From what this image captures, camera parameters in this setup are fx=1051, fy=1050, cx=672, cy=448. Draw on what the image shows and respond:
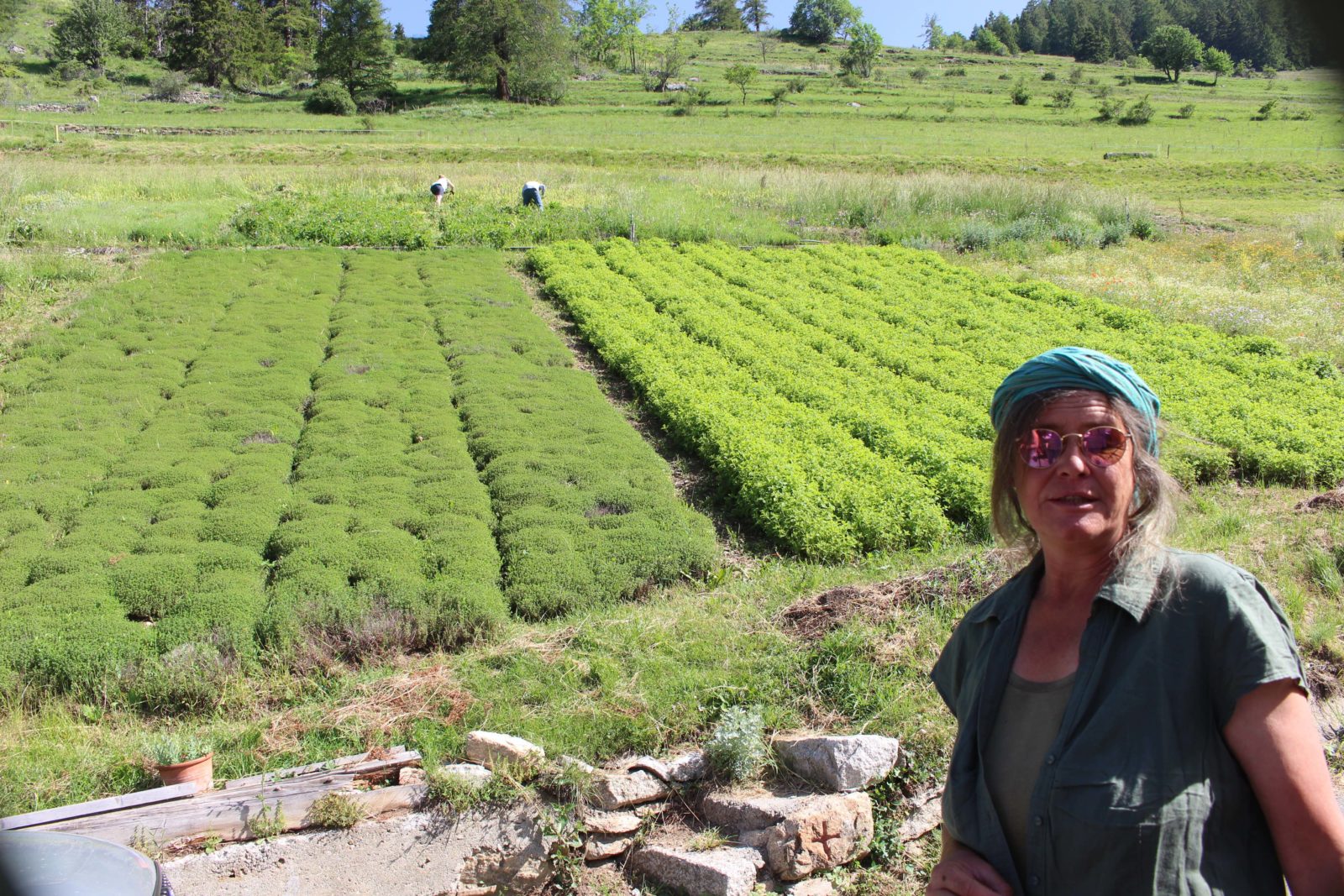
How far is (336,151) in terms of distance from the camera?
39219mm

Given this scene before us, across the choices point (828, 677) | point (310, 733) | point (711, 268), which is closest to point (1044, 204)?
point (711, 268)

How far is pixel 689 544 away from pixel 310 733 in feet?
12.0

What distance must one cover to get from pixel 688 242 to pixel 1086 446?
20008mm

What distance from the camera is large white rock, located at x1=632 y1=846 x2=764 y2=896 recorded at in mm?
4723

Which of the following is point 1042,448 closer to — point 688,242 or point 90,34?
point 688,242

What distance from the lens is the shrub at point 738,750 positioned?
5.39 meters

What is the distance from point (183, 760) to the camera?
552 cm

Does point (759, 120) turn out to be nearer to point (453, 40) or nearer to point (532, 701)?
point (453, 40)

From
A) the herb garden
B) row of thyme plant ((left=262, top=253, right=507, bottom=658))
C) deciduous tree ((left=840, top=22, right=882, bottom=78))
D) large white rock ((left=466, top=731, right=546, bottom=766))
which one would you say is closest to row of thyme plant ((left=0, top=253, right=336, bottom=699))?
the herb garden

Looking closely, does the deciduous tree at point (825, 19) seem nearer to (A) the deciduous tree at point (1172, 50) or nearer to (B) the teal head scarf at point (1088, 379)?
(A) the deciduous tree at point (1172, 50)

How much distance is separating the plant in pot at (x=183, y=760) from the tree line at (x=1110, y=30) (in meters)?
5.38

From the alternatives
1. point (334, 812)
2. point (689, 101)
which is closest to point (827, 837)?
point (334, 812)

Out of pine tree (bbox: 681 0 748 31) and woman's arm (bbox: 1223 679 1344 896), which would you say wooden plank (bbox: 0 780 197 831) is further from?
pine tree (bbox: 681 0 748 31)

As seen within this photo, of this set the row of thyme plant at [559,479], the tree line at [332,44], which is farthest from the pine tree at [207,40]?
the row of thyme plant at [559,479]
